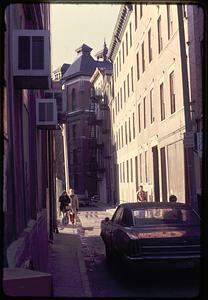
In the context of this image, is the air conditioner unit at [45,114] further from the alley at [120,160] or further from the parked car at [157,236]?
the parked car at [157,236]

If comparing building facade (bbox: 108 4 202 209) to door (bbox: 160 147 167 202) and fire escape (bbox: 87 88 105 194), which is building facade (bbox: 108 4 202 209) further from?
fire escape (bbox: 87 88 105 194)

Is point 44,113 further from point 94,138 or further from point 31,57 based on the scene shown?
point 94,138

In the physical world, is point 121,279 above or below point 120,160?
below

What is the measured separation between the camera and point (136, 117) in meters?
16.1

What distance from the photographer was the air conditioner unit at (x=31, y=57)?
632cm

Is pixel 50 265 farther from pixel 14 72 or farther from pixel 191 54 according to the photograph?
pixel 191 54

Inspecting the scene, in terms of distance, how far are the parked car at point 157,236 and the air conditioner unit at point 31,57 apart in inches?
104

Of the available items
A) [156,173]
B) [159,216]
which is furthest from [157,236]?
[156,173]

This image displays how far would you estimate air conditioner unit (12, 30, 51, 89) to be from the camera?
6324 mm

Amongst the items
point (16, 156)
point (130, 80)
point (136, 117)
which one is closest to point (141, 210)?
Result: point (16, 156)

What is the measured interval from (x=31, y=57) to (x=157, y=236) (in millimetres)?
3103

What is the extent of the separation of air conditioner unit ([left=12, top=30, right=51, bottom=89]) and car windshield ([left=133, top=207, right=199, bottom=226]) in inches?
103

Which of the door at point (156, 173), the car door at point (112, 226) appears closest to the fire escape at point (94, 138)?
the door at point (156, 173)

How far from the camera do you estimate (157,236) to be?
7.48 meters
